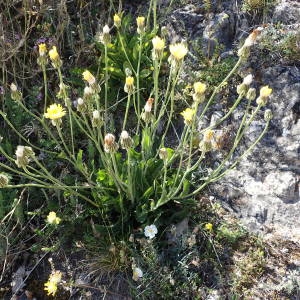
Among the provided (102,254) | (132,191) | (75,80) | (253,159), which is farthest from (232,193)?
(75,80)

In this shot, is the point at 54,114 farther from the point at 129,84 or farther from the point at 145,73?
the point at 145,73

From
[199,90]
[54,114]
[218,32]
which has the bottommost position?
[218,32]

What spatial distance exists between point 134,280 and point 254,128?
130 cm

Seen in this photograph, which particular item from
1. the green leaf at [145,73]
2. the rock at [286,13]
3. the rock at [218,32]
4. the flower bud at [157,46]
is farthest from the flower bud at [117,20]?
the rock at [286,13]

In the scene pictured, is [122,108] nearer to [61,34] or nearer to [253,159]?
[61,34]

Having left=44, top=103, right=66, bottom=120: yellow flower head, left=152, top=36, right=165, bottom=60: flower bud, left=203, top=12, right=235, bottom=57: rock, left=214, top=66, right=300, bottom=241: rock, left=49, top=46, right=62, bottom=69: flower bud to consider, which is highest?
left=152, top=36, right=165, bottom=60: flower bud

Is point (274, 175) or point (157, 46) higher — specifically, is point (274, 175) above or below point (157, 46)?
below

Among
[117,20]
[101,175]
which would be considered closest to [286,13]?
[117,20]

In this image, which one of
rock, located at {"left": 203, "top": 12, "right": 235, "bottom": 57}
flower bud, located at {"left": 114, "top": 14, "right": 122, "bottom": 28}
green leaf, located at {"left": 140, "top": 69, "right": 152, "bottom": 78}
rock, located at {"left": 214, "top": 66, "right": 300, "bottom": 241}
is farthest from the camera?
rock, located at {"left": 203, "top": 12, "right": 235, "bottom": 57}

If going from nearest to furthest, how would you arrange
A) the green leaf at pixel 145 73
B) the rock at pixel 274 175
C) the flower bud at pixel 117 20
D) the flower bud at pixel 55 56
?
1. the flower bud at pixel 55 56
2. the flower bud at pixel 117 20
3. the rock at pixel 274 175
4. the green leaf at pixel 145 73

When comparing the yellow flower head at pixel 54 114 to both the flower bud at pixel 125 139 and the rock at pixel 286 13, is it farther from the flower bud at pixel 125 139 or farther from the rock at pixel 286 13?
the rock at pixel 286 13

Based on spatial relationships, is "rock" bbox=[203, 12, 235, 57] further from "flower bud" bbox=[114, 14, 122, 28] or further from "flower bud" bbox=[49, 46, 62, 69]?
"flower bud" bbox=[49, 46, 62, 69]

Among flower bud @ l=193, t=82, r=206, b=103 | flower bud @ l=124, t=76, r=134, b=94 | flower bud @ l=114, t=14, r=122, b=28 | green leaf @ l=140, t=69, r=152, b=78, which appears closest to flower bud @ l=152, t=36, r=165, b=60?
flower bud @ l=124, t=76, r=134, b=94

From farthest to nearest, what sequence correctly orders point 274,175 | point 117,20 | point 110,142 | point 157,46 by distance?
point 274,175, point 117,20, point 157,46, point 110,142
